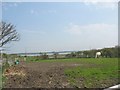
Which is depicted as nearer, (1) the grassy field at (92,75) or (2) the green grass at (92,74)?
(1) the grassy field at (92,75)

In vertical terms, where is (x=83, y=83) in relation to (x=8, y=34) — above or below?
below

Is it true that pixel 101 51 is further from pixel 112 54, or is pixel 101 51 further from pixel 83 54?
pixel 112 54

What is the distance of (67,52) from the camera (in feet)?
170

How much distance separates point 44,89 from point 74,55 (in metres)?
40.7

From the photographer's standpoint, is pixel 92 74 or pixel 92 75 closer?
pixel 92 75

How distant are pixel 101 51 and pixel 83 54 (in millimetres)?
3205

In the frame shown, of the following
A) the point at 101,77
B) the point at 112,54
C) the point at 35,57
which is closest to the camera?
the point at 101,77

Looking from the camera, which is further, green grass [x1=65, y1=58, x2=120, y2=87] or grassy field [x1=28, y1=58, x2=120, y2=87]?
green grass [x1=65, y1=58, x2=120, y2=87]

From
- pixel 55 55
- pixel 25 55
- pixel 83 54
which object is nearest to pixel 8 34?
pixel 25 55

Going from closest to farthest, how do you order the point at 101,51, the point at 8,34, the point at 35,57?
the point at 8,34 → the point at 35,57 → the point at 101,51

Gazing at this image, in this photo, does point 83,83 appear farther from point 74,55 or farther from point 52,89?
point 74,55

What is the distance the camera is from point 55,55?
5006cm

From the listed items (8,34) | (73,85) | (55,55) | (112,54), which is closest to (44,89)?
(73,85)

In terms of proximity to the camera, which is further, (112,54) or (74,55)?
(74,55)
